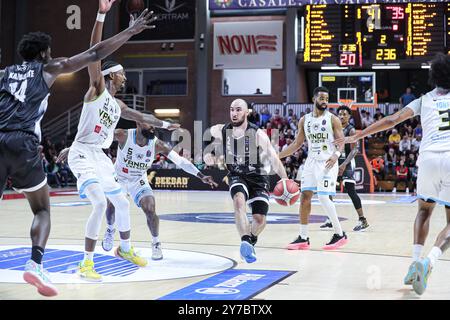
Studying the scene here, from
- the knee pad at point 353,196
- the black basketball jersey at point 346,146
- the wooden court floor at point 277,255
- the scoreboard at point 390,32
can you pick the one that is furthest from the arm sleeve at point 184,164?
the scoreboard at point 390,32

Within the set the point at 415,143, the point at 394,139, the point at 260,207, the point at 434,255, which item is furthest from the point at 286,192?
the point at 394,139

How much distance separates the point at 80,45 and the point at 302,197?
25284 millimetres

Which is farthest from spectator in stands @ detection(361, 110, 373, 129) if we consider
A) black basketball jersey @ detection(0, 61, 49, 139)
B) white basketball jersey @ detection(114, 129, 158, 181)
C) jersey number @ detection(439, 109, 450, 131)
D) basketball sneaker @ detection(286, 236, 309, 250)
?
black basketball jersey @ detection(0, 61, 49, 139)

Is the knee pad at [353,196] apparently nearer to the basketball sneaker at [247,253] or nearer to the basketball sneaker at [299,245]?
the basketball sneaker at [299,245]

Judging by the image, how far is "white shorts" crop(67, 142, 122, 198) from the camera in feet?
19.2

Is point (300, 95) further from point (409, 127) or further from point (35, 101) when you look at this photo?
point (35, 101)

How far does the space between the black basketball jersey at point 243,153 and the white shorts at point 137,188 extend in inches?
38.4

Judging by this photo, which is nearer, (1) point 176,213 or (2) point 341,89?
(1) point 176,213

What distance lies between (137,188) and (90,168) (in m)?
1.38

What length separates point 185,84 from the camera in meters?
30.8

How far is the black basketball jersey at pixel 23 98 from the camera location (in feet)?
15.7

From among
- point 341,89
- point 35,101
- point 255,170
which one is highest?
point 341,89

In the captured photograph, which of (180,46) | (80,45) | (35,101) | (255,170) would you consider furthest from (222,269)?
(80,45)
